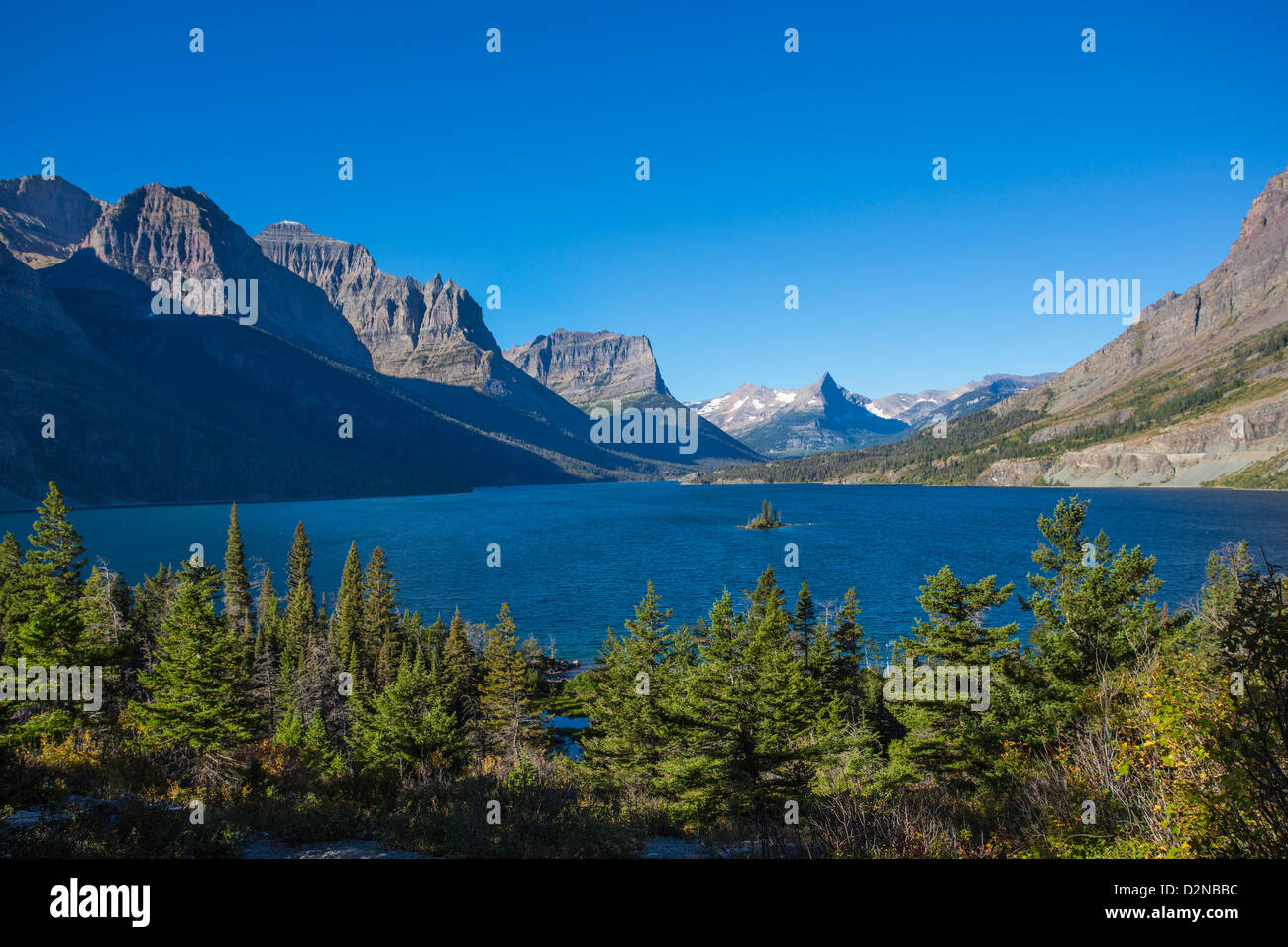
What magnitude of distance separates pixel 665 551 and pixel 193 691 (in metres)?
109

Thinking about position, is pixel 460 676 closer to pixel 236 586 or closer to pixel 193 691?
pixel 193 691

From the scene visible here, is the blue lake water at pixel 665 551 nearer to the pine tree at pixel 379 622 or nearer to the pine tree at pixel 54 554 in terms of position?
the pine tree at pixel 379 622

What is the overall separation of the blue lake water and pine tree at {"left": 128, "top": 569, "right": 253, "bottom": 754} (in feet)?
143

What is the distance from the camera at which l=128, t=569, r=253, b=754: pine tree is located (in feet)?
89.2

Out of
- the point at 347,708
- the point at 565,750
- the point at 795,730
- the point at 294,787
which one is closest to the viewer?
the point at 294,787

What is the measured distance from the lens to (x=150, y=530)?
158 meters

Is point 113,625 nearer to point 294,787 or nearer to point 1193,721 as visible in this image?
point 294,787

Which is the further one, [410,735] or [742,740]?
[410,735]

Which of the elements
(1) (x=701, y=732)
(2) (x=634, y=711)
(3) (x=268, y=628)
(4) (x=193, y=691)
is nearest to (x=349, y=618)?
(3) (x=268, y=628)

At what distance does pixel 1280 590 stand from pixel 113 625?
58.2 m

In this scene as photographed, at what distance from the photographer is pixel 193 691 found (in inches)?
1109

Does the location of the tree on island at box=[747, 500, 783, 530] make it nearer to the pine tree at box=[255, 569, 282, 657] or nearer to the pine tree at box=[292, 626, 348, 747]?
the pine tree at box=[255, 569, 282, 657]

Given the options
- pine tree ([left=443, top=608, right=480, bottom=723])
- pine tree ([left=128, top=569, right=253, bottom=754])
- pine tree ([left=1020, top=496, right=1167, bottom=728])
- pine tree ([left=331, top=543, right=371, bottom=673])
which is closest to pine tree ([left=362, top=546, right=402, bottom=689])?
pine tree ([left=331, top=543, right=371, bottom=673])
